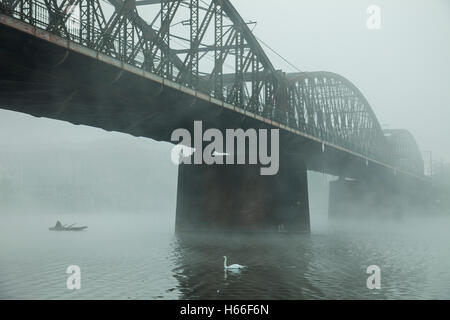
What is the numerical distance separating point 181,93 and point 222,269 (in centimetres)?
1335

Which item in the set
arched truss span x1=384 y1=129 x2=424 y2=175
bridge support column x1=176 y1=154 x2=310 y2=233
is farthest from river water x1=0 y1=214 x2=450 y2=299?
arched truss span x1=384 y1=129 x2=424 y2=175

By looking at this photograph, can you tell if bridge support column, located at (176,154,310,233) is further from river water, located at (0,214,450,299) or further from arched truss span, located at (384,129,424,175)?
arched truss span, located at (384,129,424,175)

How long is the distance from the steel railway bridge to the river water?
18.4 feet

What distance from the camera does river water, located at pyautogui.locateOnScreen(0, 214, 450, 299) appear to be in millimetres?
30391

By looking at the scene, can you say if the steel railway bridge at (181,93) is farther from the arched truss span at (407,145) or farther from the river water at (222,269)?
the arched truss span at (407,145)

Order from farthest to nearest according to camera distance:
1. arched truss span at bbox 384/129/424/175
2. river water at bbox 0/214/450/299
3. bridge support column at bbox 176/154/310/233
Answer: arched truss span at bbox 384/129/424/175, bridge support column at bbox 176/154/310/233, river water at bbox 0/214/450/299

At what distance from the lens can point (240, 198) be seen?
65.1m

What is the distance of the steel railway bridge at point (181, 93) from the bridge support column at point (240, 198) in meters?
0.11

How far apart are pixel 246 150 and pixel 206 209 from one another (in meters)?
7.79

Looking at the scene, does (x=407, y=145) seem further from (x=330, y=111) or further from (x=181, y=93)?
(x=181, y=93)

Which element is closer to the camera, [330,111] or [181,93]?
[181,93]

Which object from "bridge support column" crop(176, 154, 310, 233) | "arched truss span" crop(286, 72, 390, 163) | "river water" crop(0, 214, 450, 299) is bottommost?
"river water" crop(0, 214, 450, 299)

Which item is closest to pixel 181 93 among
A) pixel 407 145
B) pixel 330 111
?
pixel 330 111
